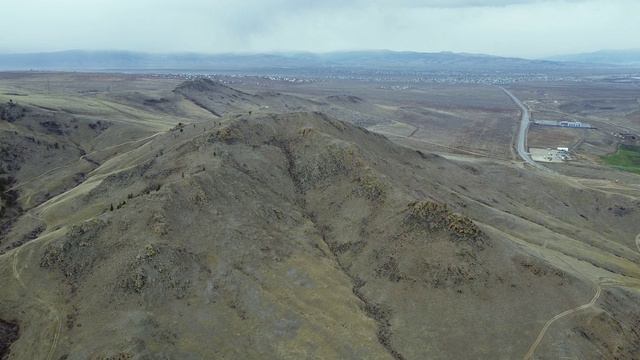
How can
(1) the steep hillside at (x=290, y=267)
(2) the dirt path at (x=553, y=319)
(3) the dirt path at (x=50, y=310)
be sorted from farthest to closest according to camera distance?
(2) the dirt path at (x=553, y=319) < (1) the steep hillside at (x=290, y=267) < (3) the dirt path at (x=50, y=310)

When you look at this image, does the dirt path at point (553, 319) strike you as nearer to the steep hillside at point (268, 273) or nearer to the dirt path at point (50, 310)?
the steep hillside at point (268, 273)

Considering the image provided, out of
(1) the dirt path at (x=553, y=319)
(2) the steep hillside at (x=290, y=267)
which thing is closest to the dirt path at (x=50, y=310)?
(2) the steep hillside at (x=290, y=267)

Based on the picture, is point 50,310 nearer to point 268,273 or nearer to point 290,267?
point 268,273

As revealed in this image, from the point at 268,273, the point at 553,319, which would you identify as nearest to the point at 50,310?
the point at 268,273

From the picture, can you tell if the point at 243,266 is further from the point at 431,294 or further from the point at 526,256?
the point at 526,256

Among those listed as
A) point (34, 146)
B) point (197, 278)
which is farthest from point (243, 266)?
point (34, 146)

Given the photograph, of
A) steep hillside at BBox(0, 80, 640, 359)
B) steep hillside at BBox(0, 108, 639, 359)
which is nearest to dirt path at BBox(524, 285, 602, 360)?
steep hillside at BBox(0, 80, 640, 359)

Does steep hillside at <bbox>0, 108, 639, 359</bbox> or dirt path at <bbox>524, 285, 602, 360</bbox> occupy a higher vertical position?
steep hillside at <bbox>0, 108, 639, 359</bbox>

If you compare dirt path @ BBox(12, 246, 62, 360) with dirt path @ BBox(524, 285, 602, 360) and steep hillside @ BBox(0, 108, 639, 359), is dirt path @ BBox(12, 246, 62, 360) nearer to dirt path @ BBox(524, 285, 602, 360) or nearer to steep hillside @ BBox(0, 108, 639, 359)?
steep hillside @ BBox(0, 108, 639, 359)

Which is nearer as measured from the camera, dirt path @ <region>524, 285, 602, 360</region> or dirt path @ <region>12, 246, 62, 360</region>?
dirt path @ <region>12, 246, 62, 360</region>

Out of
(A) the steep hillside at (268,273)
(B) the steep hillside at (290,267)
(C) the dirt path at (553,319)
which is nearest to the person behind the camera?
(A) the steep hillside at (268,273)

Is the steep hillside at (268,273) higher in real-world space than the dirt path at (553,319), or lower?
higher
